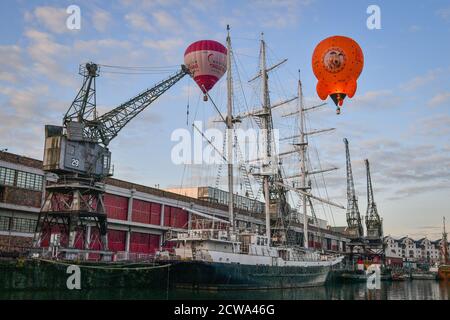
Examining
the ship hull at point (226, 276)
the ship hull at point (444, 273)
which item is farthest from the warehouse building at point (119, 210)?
the ship hull at point (444, 273)

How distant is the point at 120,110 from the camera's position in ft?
150

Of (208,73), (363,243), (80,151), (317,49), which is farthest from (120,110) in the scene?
(363,243)

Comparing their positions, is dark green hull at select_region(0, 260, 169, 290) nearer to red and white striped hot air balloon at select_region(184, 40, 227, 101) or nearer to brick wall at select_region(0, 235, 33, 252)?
brick wall at select_region(0, 235, 33, 252)

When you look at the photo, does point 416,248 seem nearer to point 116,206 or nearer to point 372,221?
point 372,221

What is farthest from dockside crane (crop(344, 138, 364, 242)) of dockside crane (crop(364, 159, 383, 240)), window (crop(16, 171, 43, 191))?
window (crop(16, 171, 43, 191))

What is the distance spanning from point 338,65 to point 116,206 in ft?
140

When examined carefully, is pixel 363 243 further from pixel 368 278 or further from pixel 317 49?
pixel 317 49

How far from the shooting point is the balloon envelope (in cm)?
4953

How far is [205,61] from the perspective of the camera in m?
49.5

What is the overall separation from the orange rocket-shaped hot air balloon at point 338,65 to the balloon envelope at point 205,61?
1207 inches

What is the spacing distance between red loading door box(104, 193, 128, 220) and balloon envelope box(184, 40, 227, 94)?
58.2 feet

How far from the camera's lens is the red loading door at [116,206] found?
181 feet

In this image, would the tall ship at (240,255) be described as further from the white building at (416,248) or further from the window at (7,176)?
the white building at (416,248)
